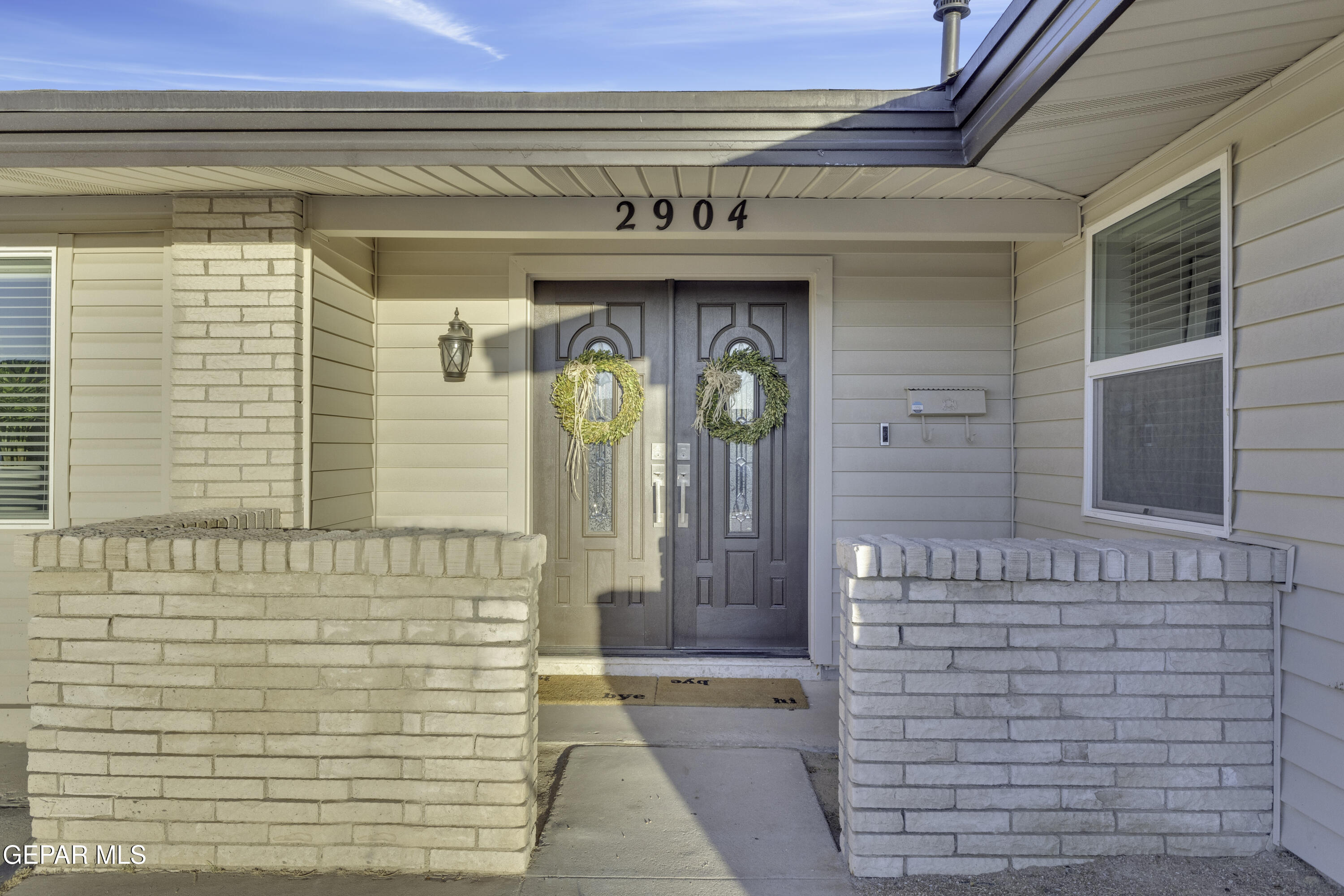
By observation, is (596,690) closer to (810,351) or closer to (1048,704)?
(810,351)

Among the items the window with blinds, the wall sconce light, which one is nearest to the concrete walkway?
the wall sconce light

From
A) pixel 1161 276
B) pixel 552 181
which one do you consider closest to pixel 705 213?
pixel 552 181

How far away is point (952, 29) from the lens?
3.71 meters

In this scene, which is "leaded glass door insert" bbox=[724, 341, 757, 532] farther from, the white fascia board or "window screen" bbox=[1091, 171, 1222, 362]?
"window screen" bbox=[1091, 171, 1222, 362]

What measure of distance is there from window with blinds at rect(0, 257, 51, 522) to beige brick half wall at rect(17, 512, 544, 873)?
1.70 m

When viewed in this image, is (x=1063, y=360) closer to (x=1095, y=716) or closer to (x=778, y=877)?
(x=1095, y=716)

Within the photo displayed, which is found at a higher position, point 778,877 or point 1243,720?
point 1243,720

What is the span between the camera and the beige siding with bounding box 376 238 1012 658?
3.78 meters

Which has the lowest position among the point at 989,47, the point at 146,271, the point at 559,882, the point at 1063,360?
the point at 559,882

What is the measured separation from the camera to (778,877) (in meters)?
2.07

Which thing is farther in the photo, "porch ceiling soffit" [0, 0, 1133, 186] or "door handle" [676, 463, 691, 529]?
"door handle" [676, 463, 691, 529]

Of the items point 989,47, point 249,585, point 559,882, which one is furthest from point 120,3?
point 559,882

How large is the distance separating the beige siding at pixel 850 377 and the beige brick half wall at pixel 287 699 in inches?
68.7

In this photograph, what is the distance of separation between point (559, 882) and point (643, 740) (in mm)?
1000
